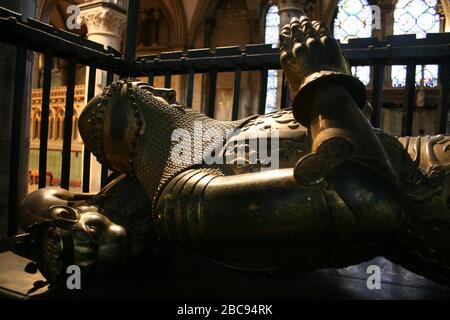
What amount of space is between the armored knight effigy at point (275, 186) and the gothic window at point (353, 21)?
9280 millimetres

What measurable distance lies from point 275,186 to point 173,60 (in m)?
1.37

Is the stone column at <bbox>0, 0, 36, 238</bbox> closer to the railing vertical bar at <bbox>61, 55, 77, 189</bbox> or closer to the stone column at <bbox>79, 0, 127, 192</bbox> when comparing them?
the railing vertical bar at <bbox>61, 55, 77, 189</bbox>

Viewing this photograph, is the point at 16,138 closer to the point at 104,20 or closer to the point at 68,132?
the point at 68,132

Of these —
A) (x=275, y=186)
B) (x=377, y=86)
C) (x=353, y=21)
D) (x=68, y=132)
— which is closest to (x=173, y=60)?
(x=68, y=132)

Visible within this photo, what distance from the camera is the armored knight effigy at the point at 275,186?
0.74 m

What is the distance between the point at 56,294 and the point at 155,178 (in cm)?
35

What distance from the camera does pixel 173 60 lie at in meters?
1.98

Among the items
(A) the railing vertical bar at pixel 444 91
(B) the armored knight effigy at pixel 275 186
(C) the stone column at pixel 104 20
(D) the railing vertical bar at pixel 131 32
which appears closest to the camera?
(B) the armored knight effigy at pixel 275 186

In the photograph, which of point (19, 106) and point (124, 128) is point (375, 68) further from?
point (19, 106)

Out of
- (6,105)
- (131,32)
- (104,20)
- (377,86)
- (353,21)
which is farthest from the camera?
(353,21)

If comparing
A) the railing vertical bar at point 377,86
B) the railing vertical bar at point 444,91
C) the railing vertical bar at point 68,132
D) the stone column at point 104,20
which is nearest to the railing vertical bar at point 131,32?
the railing vertical bar at point 68,132

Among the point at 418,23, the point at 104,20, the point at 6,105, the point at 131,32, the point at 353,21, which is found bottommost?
the point at 6,105

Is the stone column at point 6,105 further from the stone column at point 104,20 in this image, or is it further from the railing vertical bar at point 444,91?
the stone column at point 104,20

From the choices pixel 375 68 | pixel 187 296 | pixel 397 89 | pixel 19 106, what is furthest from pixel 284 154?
pixel 397 89
